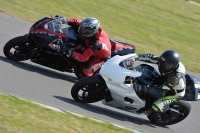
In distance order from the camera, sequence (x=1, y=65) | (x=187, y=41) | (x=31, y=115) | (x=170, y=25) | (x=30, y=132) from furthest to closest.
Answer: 1. (x=170, y=25)
2. (x=187, y=41)
3. (x=1, y=65)
4. (x=31, y=115)
5. (x=30, y=132)

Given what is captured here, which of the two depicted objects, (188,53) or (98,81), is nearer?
(98,81)

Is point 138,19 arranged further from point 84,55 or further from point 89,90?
point 89,90

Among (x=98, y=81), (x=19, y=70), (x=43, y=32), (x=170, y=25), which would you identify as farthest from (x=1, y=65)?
(x=170, y=25)

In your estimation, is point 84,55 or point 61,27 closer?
point 84,55

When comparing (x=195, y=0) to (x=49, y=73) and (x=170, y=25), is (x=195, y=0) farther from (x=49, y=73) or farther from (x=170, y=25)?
(x=49, y=73)

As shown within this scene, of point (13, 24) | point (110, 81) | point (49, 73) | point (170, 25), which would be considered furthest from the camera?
point (170, 25)

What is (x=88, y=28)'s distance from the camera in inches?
346

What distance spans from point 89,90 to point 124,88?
594mm

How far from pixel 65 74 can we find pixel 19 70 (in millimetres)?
1232

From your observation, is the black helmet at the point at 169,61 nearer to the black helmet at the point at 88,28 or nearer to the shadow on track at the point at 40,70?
the black helmet at the point at 88,28

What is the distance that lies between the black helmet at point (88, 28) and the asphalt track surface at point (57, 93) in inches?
40.7

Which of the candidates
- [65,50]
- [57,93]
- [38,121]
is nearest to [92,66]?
[65,50]

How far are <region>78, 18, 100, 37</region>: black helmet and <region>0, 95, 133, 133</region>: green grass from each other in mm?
2279

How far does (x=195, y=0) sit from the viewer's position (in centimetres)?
2694
